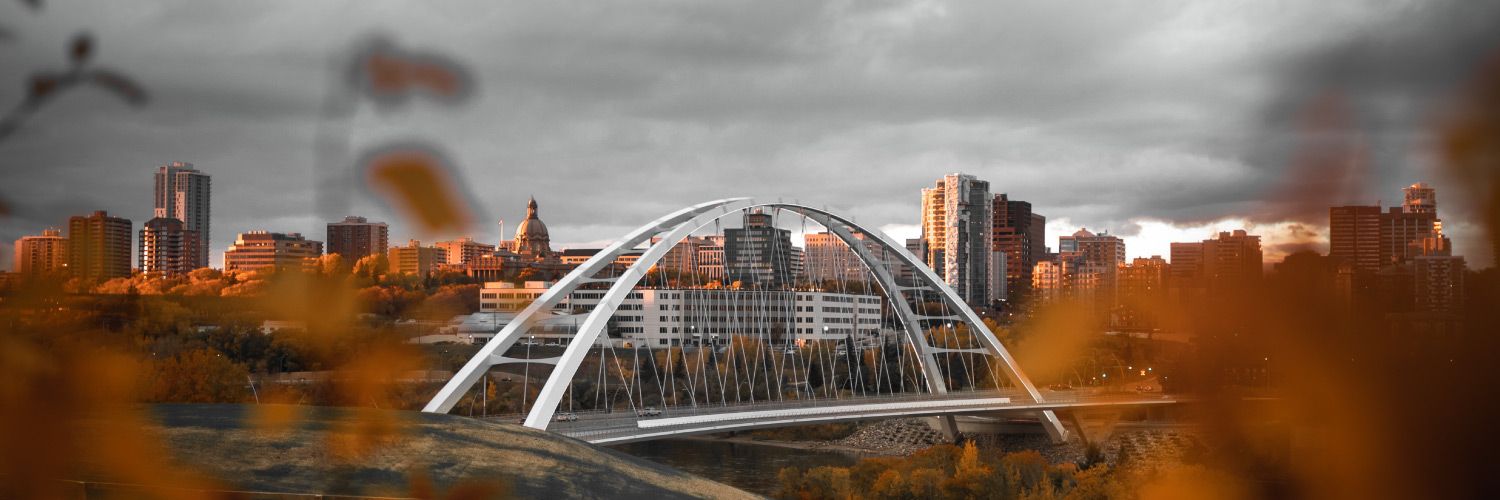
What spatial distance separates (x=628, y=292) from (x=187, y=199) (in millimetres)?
16756

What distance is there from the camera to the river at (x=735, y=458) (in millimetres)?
37947

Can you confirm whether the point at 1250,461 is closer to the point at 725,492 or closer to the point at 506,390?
the point at 725,492

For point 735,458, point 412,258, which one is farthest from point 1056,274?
point 412,258

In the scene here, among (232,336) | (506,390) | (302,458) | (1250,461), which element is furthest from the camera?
(506,390)

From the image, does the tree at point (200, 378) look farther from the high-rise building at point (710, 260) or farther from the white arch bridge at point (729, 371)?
the high-rise building at point (710, 260)

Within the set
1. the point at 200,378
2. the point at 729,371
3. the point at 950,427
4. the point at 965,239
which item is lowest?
the point at 950,427

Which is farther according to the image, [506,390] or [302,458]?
[506,390]

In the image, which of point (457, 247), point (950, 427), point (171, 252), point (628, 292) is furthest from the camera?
point (950, 427)

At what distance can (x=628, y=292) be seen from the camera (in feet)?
102

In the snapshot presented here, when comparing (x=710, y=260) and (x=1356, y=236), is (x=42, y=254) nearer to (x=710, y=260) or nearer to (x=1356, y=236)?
(x=1356, y=236)

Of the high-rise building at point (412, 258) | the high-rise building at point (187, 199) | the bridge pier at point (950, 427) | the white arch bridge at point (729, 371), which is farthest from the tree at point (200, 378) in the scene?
the high-rise building at point (412, 258)

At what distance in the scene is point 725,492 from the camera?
670 centimetres

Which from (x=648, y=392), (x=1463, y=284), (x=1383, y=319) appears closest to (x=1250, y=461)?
(x=1383, y=319)

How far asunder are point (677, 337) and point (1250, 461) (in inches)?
2092
